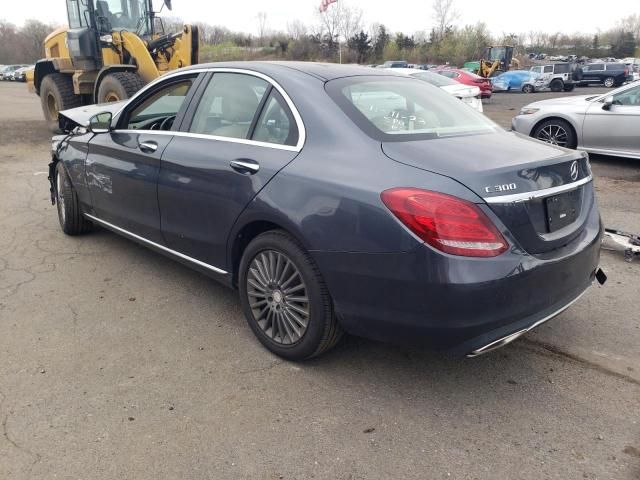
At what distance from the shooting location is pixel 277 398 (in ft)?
9.37

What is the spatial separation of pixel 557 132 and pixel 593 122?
1.89ft

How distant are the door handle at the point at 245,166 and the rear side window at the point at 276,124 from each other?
6.3 inches

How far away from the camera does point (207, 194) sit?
339 cm

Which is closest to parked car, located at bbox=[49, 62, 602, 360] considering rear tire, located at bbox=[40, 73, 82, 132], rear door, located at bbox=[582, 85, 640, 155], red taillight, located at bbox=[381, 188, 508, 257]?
red taillight, located at bbox=[381, 188, 508, 257]

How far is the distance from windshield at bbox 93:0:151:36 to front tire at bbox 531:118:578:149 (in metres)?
8.62

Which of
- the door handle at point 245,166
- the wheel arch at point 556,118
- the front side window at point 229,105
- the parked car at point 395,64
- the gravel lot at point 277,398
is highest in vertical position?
the parked car at point 395,64

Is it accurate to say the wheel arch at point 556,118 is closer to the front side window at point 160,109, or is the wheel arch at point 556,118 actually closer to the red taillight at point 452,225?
the front side window at point 160,109

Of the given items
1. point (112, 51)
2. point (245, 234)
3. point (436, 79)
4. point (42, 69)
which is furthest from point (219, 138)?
point (42, 69)

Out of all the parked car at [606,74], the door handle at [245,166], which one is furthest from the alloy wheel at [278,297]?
the parked car at [606,74]

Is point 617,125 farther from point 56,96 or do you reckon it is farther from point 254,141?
point 56,96

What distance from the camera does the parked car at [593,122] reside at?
27.2 feet

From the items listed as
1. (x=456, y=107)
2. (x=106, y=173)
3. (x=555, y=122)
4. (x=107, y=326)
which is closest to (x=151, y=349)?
(x=107, y=326)

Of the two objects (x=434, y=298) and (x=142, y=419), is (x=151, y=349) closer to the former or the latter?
(x=142, y=419)

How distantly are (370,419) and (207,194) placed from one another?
165 cm
